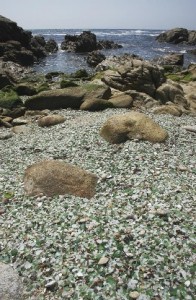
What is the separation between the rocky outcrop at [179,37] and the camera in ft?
389

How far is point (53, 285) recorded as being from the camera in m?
7.44

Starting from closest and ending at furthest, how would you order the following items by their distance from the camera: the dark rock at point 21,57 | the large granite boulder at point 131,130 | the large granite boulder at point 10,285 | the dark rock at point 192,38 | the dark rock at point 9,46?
the large granite boulder at point 10,285 → the large granite boulder at point 131,130 → the dark rock at point 21,57 → the dark rock at point 9,46 → the dark rock at point 192,38

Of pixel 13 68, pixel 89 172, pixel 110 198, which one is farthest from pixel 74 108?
pixel 13 68

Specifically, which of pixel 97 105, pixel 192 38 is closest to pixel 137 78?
pixel 97 105

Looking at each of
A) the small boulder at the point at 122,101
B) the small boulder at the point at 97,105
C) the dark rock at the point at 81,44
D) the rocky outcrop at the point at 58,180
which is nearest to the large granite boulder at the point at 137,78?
the small boulder at the point at 122,101

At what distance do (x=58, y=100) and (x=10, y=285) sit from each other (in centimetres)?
1701

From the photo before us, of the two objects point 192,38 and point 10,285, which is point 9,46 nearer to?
point 10,285

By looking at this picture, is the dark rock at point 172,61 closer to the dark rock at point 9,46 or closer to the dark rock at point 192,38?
the dark rock at point 9,46

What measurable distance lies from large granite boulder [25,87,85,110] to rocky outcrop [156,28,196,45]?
10405 cm

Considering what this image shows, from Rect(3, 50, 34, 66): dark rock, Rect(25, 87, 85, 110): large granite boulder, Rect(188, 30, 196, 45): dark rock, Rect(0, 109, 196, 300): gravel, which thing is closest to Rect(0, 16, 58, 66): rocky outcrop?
Rect(3, 50, 34, 66): dark rock

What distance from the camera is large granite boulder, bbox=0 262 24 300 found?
7.10 m

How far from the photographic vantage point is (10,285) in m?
7.30

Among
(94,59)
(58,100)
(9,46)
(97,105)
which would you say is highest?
(97,105)

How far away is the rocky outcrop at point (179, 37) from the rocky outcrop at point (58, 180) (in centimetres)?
11589
